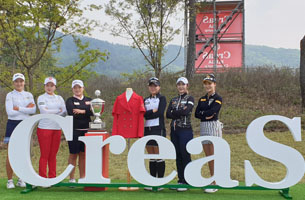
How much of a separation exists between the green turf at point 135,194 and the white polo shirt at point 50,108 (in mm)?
880

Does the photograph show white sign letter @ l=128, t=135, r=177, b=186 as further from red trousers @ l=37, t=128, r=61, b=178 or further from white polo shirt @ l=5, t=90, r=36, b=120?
white polo shirt @ l=5, t=90, r=36, b=120

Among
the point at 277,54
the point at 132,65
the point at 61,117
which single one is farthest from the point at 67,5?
the point at 277,54

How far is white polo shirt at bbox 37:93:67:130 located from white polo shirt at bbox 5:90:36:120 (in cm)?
20

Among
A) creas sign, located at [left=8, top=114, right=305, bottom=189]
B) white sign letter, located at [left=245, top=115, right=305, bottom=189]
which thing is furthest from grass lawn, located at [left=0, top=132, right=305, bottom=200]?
white sign letter, located at [left=245, top=115, right=305, bottom=189]

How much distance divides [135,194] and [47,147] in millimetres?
1367

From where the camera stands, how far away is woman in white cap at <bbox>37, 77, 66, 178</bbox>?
4.84 m

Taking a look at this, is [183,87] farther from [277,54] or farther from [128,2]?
[277,54]

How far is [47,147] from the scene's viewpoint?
485 centimetres

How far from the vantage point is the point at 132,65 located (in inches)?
5108

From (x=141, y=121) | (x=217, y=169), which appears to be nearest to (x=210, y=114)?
(x=217, y=169)

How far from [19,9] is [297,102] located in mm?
9136

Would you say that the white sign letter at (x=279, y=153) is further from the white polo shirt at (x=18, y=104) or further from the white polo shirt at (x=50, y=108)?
the white polo shirt at (x=18, y=104)

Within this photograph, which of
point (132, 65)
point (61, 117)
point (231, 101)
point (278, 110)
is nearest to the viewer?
point (61, 117)

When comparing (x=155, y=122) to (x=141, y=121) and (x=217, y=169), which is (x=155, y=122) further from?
(x=217, y=169)
